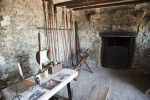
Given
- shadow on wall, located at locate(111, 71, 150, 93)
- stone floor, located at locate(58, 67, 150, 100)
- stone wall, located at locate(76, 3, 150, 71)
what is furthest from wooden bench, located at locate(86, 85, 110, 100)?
stone wall, located at locate(76, 3, 150, 71)

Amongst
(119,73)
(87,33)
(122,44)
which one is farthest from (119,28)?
(119,73)

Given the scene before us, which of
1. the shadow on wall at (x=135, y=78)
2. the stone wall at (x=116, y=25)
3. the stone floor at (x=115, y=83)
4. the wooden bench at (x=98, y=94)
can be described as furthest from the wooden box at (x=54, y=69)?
the stone wall at (x=116, y=25)

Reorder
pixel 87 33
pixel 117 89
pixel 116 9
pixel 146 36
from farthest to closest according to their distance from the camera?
pixel 87 33 → pixel 116 9 → pixel 146 36 → pixel 117 89

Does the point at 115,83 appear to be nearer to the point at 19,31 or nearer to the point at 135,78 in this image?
the point at 135,78

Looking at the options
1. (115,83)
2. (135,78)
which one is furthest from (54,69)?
(135,78)

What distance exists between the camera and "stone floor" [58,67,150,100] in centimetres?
206

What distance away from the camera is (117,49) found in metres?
3.27

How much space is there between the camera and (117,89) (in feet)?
7.45

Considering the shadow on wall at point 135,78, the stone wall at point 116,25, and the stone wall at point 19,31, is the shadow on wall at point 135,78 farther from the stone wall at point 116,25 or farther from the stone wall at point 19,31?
the stone wall at point 19,31

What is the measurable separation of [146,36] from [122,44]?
68 centimetres

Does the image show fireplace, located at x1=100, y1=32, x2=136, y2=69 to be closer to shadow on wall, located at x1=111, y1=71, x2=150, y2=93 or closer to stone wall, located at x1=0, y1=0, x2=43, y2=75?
shadow on wall, located at x1=111, y1=71, x2=150, y2=93

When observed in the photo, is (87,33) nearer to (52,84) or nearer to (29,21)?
(29,21)

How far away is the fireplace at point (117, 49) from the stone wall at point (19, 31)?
2110 mm

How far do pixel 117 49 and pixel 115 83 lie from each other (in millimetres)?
1203
